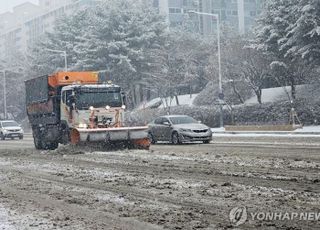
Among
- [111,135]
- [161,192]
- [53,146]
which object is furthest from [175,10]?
[161,192]

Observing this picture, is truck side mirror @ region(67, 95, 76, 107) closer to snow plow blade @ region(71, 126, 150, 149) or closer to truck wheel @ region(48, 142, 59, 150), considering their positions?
snow plow blade @ region(71, 126, 150, 149)

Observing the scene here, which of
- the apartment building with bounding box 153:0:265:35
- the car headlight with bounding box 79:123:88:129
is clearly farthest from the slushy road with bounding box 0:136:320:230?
the apartment building with bounding box 153:0:265:35

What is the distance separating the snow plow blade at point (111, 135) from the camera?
1948 cm

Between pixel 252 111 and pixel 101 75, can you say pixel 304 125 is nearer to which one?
pixel 252 111

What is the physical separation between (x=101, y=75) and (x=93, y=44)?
10.8 ft

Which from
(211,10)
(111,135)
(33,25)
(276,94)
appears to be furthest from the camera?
(33,25)

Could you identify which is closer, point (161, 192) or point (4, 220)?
point (4, 220)

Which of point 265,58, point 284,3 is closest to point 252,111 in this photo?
point 265,58

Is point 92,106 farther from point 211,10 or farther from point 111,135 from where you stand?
point 211,10

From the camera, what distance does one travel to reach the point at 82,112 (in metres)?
20.8

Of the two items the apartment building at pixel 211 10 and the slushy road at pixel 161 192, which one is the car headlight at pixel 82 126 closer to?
the slushy road at pixel 161 192

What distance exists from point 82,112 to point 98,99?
37.1 inches

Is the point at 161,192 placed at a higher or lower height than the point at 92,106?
lower

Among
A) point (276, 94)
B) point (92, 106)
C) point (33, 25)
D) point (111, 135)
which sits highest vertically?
point (33, 25)
